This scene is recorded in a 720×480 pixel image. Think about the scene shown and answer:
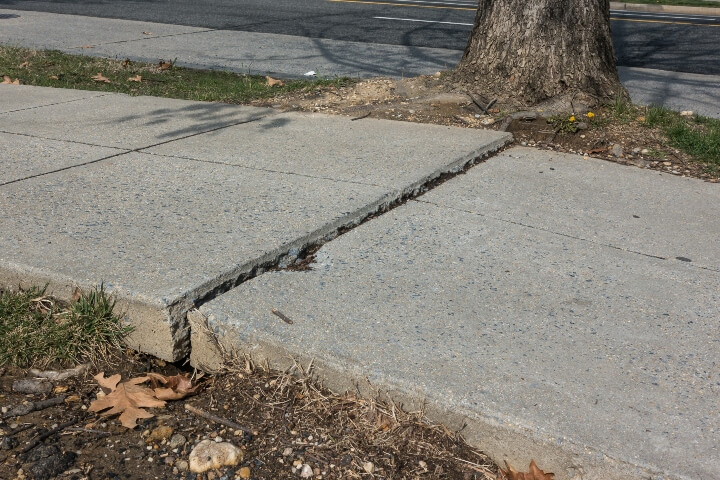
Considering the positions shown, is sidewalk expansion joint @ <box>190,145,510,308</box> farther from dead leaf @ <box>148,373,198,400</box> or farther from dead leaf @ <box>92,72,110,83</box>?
dead leaf @ <box>92,72,110,83</box>

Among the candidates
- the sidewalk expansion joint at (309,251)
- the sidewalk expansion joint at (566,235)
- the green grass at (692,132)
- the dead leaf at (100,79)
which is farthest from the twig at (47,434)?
the dead leaf at (100,79)

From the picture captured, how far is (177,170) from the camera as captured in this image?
3.98 m

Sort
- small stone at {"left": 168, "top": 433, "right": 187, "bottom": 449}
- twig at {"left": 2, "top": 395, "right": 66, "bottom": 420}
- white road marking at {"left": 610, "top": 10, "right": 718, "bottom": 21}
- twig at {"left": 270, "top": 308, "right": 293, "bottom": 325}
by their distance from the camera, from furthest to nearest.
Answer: white road marking at {"left": 610, "top": 10, "right": 718, "bottom": 21}
twig at {"left": 270, "top": 308, "right": 293, "bottom": 325}
twig at {"left": 2, "top": 395, "right": 66, "bottom": 420}
small stone at {"left": 168, "top": 433, "right": 187, "bottom": 449}

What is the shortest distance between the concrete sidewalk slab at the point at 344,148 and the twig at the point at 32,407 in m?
1.89

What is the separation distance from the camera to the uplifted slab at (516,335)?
208cm

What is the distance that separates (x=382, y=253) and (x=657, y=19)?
13.2m

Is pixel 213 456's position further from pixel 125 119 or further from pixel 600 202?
pixel 125 119

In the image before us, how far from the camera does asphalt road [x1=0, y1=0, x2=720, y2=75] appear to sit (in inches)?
393

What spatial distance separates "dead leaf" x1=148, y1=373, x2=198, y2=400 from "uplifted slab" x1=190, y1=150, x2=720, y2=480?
0.38 feet

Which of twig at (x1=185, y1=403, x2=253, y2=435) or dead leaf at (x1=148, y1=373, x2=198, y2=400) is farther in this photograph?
dead leaf at (x1=148, y1=373, x2=198, y2=400)

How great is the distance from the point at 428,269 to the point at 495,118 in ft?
7.58

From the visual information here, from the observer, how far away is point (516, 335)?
253 cm

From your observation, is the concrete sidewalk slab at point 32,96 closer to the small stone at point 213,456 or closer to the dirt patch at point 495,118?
the dirt patch at point 495,118

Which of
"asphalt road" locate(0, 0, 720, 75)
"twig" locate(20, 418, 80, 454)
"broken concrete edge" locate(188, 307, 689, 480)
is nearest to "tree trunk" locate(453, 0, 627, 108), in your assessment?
"broken concrete edge" locate(188, 307, 689, 480)
